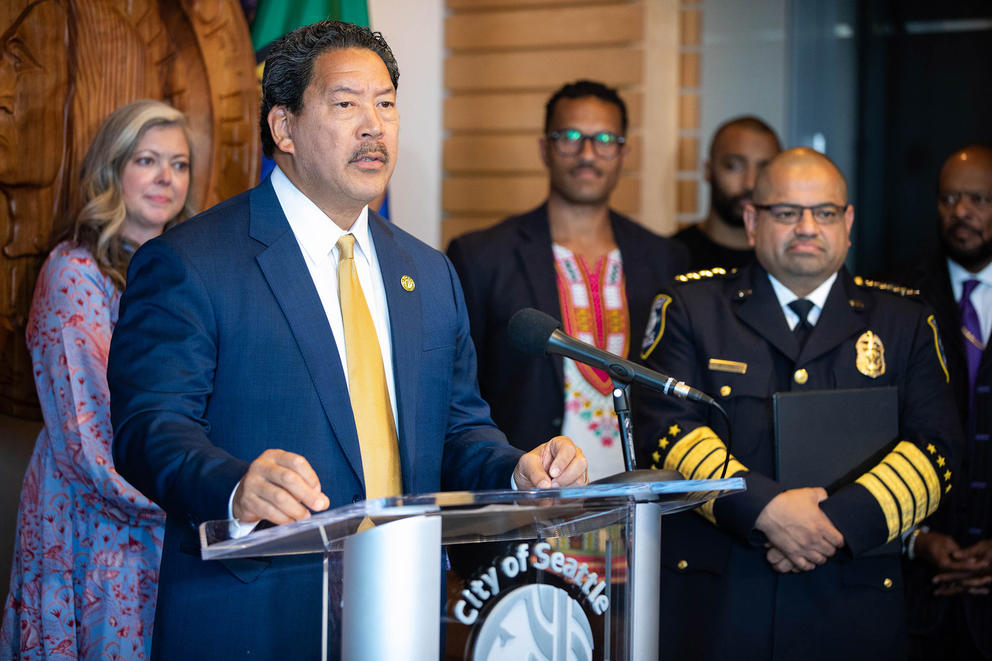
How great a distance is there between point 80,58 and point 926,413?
240 cm

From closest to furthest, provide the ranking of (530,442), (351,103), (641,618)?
(641,618) < (351,103) < (530,442)

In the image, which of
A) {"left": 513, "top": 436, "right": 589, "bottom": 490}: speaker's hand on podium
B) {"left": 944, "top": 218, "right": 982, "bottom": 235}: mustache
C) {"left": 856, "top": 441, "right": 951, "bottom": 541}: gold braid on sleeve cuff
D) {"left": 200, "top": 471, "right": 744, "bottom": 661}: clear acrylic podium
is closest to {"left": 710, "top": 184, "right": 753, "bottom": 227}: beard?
{"left": 944, "top": 218, "right": 982, "bottom": 235}: mustache

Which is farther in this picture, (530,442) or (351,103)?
(530,442)

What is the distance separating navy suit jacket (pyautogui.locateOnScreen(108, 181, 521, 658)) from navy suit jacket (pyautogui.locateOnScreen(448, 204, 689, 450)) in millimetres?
1346

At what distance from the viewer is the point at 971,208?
11.4ft

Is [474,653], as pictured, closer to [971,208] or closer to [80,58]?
[80,58]

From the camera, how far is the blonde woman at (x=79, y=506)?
8.11 ft

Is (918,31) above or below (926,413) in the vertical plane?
above

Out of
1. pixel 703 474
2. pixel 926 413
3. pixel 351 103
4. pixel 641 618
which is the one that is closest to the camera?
pixel 641 618

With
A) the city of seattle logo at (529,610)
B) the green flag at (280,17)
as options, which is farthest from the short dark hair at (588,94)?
the city of seattle logo at (529,610)

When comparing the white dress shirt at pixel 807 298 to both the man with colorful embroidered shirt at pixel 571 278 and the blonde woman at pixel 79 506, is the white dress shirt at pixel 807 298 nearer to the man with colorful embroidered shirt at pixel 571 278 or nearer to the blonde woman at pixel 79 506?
the man with colorful embroidered shirt at pixel 571 278

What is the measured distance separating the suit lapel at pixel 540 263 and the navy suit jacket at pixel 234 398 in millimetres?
1457

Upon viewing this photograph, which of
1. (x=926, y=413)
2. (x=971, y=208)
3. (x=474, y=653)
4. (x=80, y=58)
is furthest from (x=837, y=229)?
(x=80, y=58)

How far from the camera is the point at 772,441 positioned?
2.63 metres
